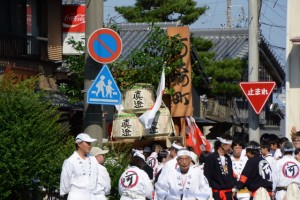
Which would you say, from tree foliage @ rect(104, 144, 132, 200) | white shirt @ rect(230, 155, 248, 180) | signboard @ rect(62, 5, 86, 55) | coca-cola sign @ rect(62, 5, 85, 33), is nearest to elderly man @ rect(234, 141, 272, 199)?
white shirt @ rect(230, 155, 248, 180)

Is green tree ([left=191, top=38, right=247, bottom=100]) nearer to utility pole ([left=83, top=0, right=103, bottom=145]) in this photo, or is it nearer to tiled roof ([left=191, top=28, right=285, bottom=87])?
tiled roof ([left=191, top=28, right=285, bottom=87])

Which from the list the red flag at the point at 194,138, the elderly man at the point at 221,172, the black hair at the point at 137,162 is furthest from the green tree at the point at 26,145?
the red flag at the point at 194,138

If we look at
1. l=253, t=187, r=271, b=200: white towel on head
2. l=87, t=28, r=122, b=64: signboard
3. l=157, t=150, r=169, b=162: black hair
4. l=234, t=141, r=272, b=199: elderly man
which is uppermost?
l=87, t=28, r=122, b=64: signboard

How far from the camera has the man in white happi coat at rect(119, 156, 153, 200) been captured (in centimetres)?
1456

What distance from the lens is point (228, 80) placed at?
122 ft

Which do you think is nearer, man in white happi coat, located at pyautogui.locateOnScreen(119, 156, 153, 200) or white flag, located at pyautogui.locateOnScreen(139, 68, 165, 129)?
man in white happi coat, located at pyautogui.locateOnScreen(119, 156, 153, 200)

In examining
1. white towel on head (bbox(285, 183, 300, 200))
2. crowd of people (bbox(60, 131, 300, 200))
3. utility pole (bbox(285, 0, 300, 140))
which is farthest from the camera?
utility pole (bbox(285, 0, 300, 140))

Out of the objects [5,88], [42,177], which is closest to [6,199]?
[42,177]

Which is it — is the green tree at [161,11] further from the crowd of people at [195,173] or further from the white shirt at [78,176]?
the white shirt at [78,176]

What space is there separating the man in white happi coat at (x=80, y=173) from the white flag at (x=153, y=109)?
17.0ft

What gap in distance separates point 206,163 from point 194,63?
13.7m

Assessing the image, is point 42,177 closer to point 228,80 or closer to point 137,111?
point 137,111

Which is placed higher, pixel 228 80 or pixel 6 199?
pixel 228 80

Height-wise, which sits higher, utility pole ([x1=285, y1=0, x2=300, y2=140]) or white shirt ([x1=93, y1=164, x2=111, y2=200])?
utility pole ([x1=285, y1=0, x2=300, y2=140])
